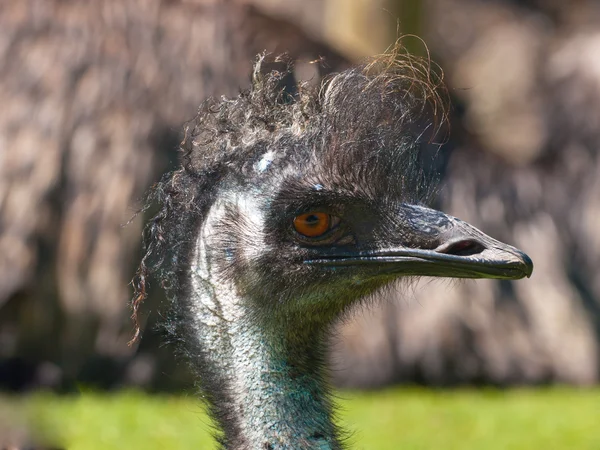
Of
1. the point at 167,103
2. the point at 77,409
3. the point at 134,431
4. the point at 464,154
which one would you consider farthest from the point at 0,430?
the point at 464,154

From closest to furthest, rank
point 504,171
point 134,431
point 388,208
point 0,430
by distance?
1. point 388,208
2. point 0,430
3. point 134,431
4. point 504,171

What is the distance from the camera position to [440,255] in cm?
276

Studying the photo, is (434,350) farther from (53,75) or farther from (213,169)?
(213,169)

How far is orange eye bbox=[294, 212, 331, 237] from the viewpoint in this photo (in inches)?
113

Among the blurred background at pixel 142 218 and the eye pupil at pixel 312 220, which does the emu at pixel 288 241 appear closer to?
the eye pupil at pixel 312 220

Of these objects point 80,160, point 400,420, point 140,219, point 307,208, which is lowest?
point 400,420

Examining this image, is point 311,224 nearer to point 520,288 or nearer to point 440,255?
point 440,255

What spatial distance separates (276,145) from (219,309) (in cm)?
41

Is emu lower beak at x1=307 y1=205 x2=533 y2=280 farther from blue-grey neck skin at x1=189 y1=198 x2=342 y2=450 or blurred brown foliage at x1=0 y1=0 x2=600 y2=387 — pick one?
blurred brown foliage at x1=0 y1=0 x2=600 y2=387

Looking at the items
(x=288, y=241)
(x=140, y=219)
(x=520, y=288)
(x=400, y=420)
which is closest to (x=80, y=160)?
(x=140, y=219)

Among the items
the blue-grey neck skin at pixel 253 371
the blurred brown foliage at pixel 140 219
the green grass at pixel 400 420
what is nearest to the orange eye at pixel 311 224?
the blue-grey neck skin at pixel 253 371

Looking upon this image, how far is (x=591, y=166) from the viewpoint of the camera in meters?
6.82

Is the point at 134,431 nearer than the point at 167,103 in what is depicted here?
Yes

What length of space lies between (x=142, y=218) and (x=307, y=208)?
10.2ft
